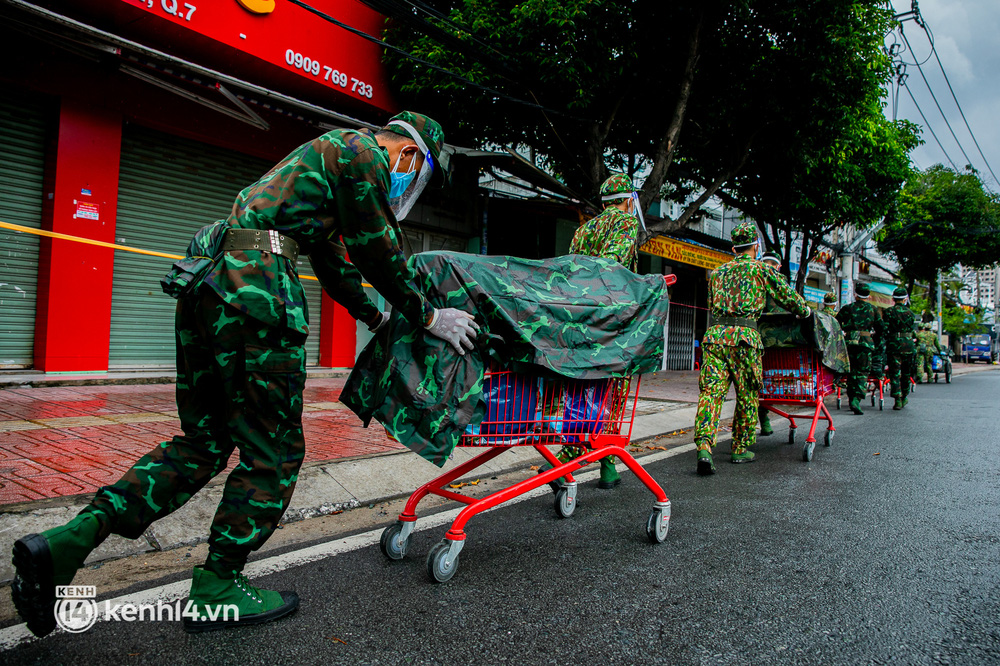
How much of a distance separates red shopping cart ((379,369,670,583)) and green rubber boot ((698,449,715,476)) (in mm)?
1749

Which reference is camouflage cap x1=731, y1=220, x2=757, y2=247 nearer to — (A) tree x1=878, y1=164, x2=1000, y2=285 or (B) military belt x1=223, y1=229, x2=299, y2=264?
(B) military belt x1=223, y1=229, x2=299, y2=264

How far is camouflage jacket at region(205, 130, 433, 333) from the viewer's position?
2.03 metres

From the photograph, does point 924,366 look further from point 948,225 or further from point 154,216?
point 154,216

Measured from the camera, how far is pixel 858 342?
358 inches

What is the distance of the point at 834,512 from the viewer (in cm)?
366

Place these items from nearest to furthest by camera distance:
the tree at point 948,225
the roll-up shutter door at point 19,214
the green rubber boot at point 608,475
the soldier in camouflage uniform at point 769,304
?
the green rubber boot at point 608,475 < the soldier in camouflage uniform at point 769,304 < the roll-up shutter door at point 19,214 < the tree at point 948,225

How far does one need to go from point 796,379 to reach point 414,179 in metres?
4.61

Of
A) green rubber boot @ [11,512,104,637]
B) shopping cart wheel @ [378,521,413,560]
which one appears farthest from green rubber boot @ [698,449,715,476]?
green rubber boot @ [11,512,104,637]

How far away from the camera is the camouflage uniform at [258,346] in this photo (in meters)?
2.03

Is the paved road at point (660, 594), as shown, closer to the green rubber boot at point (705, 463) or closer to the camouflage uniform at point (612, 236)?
the green rubber boot at point (705, 463)

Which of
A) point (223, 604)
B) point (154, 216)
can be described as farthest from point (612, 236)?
point (154, 216)

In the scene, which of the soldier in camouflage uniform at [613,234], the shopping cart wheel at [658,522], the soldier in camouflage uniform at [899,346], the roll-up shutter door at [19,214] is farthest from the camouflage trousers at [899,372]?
the roll-up shutter door at [19,214]

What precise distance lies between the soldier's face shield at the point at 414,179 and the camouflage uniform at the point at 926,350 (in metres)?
17.4

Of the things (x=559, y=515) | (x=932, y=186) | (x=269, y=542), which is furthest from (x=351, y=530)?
(x=932, y=186)
